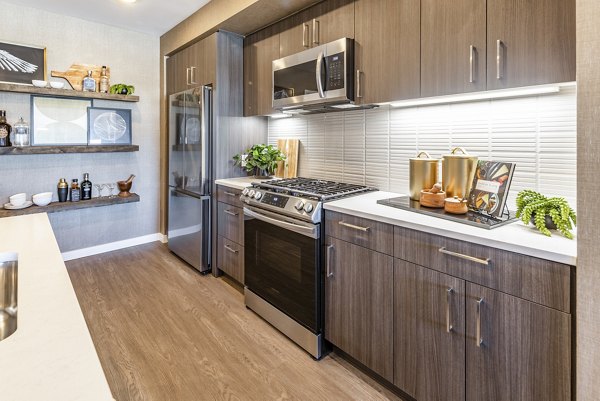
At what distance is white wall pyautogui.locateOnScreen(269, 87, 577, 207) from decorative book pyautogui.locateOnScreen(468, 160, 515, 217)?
0.99ft

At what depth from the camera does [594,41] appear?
1.02m

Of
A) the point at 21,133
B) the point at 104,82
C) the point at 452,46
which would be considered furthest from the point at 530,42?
the point at 21,133

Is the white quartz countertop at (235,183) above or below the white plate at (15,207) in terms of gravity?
above

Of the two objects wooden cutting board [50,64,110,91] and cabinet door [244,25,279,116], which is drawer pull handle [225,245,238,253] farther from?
wooden cutting board [50,64,110,91]

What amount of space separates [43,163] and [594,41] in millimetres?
4193

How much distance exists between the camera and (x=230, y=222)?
9.71 ft

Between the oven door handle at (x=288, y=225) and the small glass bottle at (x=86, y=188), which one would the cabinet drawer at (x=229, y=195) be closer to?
the oven door handle at (x=288, y=225)

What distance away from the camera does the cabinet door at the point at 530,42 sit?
1.35 m

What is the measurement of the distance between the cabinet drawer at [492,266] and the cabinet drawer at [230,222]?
5.07 feet

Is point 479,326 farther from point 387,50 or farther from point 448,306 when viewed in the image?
point 387,50

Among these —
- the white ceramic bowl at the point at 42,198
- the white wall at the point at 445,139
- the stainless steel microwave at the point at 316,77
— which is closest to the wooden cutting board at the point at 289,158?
the white wall at the point at 445,139

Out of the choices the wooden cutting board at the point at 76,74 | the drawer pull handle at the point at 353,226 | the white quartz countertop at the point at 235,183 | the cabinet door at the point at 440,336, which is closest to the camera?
the cabinet door at the point at 440,336

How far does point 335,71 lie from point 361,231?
1.11 m

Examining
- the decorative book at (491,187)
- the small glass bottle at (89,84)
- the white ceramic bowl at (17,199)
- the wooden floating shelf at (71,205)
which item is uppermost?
the small glass bottle at (89,84)
